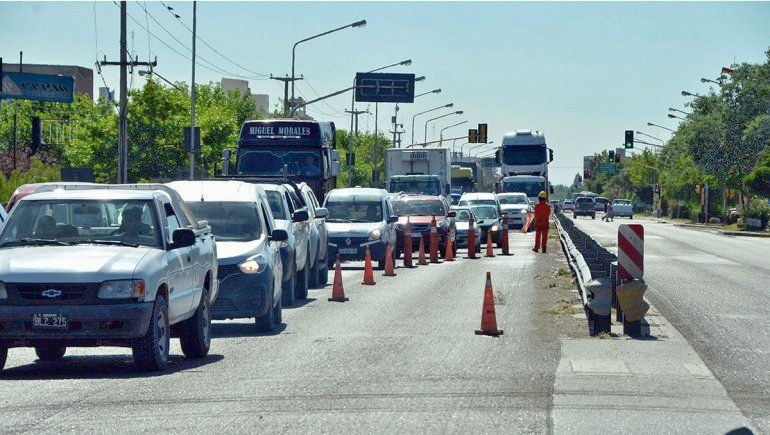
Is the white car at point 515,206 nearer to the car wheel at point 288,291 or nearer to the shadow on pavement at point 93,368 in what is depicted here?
the car wheel at point 288,291

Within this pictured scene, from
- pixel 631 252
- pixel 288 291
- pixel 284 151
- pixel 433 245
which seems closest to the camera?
pixel 631 252

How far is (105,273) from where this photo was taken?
11547 mm

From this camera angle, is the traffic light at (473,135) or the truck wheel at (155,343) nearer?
the truck wheel at (155,343)

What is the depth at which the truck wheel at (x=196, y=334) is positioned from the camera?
43.9 feet

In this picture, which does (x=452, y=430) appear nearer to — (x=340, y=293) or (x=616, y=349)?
(x=616, y=349)

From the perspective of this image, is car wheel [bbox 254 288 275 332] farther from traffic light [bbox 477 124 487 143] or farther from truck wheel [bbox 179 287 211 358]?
traffic light [bbox 477 124 487 143]

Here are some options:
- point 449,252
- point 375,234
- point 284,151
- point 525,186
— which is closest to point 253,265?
point 375,234

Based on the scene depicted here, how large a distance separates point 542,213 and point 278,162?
760 cm

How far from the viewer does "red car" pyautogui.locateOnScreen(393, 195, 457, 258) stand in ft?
122

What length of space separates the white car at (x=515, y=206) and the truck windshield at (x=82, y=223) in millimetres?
49179

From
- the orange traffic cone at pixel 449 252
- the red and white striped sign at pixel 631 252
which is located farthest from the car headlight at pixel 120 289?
the orange traffic cone at pixel 449 252

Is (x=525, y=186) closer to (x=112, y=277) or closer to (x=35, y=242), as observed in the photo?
(x=35, y=242)

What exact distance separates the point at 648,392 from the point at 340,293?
1070cm

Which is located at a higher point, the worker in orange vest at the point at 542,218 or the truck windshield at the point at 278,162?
the truck windshield at the point at 278,162
